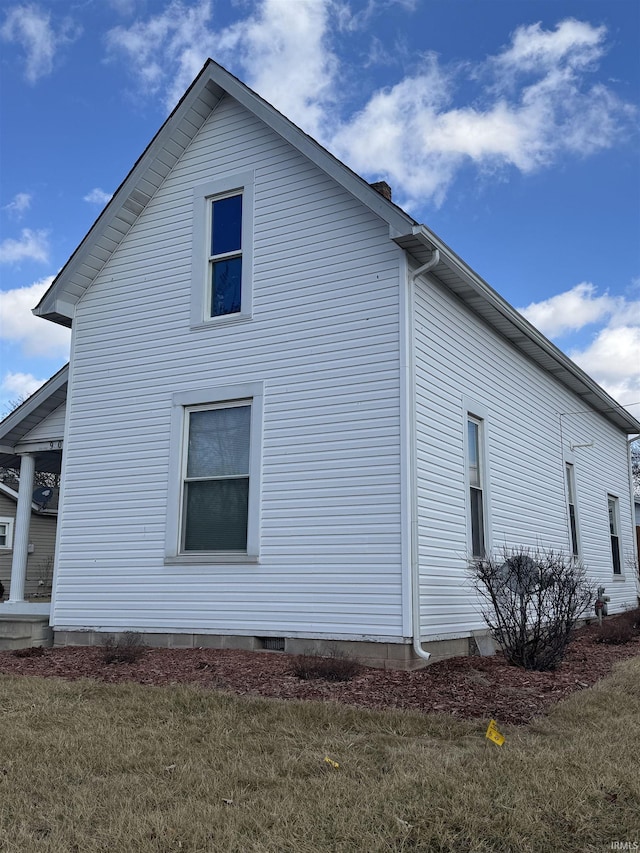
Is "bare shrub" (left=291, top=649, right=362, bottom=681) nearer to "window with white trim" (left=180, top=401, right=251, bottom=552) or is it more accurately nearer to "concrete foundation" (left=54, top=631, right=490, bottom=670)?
"concrete foundation" (left=54, top=631, right=490, bottom=670)

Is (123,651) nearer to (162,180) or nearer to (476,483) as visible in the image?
(476,483)

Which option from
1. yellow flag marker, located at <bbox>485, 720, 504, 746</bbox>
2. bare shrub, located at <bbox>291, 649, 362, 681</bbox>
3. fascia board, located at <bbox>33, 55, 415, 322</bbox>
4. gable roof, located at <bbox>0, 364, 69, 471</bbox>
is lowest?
yellow flag marker, located at <bbox>485, 720, 504, 746</bbox>

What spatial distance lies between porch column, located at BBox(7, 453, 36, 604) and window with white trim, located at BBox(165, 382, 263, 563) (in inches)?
140

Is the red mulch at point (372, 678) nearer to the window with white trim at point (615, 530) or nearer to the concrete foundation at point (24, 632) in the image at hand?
the concrete foundation at point (24, 632)

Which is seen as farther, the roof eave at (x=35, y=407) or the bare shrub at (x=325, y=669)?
the roof eave at (x=35, y=407)

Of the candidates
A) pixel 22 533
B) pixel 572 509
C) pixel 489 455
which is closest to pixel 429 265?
pixel 489 455

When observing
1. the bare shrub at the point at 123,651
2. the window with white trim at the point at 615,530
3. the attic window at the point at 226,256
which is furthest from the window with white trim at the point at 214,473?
the window with white trim at the point at 615,530

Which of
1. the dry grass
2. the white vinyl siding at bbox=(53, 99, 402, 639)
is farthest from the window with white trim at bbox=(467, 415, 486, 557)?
the dry grass

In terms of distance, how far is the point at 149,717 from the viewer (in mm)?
5660

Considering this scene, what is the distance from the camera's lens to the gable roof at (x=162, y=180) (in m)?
8.84

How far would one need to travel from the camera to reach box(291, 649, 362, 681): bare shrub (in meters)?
7.01

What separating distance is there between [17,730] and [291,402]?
4689mm

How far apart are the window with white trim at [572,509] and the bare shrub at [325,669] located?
7.69m

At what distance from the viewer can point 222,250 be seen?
33.2ft
